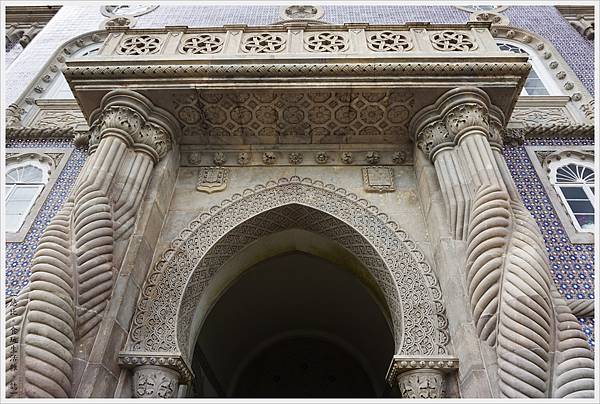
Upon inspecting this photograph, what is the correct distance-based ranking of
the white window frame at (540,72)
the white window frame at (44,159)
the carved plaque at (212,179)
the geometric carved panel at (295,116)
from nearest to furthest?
the geometric carved panel at (295,116) → the carved plaque at (212,179) → the white window frame at (44,159) → the white window frame at (540,72)

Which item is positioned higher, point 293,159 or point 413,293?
point 293,159

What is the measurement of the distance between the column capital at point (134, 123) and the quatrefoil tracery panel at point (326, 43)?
2.03 m

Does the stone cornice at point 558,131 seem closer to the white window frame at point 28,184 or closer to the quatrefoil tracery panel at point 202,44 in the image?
the quatrefoil tracery panel at point 202,44

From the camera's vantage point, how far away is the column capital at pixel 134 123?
5.21 meters

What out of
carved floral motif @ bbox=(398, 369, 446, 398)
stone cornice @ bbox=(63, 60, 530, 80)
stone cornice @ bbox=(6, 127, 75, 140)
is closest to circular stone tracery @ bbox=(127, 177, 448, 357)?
carved floral motif @ bbox=(398, 369, 446, 398)

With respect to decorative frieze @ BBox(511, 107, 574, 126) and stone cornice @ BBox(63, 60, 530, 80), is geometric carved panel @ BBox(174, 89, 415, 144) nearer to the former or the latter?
stone cornice @ BBox(63, 60, 530, 80)

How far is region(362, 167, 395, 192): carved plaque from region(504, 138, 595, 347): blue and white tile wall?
1754 mm

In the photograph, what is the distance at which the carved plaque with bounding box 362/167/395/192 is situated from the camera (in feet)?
18.1

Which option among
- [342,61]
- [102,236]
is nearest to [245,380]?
[102,236]

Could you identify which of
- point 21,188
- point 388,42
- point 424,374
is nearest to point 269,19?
point 388,42

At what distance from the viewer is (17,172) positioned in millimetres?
6707

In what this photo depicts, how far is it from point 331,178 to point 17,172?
4.62m

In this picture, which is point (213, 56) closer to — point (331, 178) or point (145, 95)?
point (145, 95)

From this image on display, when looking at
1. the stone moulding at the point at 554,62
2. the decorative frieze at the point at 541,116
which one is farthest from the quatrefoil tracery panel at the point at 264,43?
the stone moulding at the point at 554,62
